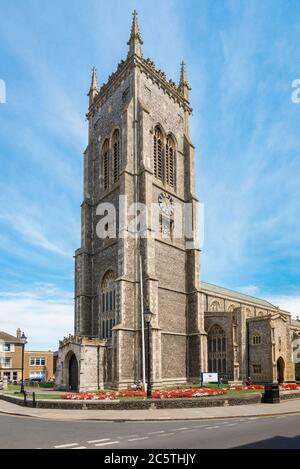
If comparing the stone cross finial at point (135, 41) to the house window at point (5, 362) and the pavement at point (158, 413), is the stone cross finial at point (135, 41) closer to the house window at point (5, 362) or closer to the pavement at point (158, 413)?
the pavement at point (158, 413)

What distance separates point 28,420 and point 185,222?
31.4 m

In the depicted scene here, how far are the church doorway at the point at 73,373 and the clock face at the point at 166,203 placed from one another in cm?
1744

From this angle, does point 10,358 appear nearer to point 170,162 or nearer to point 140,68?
point 170,162

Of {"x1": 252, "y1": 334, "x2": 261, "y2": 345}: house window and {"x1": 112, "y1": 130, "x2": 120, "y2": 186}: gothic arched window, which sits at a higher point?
{"x1": 112, "y1": 130, "x2": 120, "y2": 186}: gothic arched window

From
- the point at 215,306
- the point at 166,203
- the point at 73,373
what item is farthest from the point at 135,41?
the point at 73,373

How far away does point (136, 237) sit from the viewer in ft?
130

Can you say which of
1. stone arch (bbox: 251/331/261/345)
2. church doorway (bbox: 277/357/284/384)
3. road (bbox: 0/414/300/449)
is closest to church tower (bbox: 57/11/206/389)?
stone arch (bbox: 251/331/261/345)

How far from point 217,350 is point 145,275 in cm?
1412

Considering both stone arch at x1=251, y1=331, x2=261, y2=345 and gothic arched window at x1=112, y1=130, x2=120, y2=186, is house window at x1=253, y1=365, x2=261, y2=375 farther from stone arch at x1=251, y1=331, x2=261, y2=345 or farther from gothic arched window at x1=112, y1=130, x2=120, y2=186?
gothic arched window at x1=112, y1=130, x2=120, y2=186

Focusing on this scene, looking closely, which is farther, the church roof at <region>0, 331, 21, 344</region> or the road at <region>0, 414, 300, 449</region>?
the church roof at <region>0, 331, 21, 344</region>

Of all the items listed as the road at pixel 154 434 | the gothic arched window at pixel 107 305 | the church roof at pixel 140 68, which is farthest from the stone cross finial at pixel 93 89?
the road at pixel 154 434

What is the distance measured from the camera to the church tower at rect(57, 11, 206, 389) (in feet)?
122

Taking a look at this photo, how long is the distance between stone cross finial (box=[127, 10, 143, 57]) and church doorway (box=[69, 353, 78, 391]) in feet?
109
